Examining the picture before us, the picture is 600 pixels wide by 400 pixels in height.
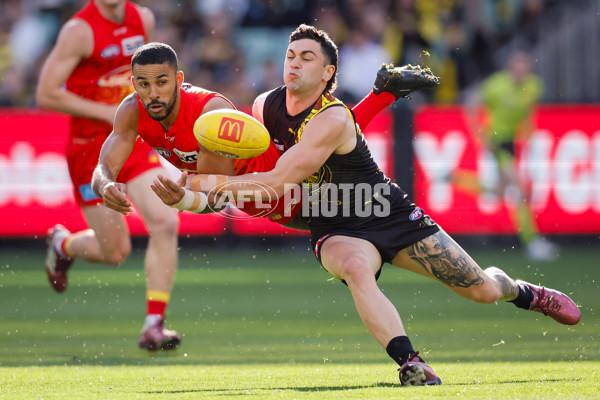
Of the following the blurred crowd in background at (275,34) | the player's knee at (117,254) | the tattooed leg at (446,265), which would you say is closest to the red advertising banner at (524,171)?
the blurred crowd in background at (275,34)

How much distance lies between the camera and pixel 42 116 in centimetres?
1416

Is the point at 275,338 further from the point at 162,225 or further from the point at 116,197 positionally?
the point at 116,197

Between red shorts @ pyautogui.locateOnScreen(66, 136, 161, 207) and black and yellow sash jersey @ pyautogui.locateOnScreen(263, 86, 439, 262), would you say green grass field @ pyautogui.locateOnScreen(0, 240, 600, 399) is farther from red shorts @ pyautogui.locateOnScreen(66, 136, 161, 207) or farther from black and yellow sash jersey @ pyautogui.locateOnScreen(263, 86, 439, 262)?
red shorts @ pyautogui.locateOnScreen(66, 136, 161, 207)

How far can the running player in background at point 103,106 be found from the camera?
310 inches

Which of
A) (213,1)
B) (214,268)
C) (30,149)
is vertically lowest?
(214,268)

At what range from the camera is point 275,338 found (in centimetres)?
812

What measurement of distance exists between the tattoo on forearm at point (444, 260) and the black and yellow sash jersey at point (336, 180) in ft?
1.28

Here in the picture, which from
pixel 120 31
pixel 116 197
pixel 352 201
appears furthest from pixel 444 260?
pixel 120 31

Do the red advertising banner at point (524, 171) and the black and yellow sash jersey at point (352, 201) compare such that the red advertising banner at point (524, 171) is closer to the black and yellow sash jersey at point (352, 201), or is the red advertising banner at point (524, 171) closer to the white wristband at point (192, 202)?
the black and yellow sash jersey at point (352, 201)

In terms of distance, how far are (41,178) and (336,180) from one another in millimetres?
8651

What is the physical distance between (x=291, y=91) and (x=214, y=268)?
285 inches

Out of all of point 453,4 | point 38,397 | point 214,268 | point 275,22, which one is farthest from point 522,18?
point 38,397

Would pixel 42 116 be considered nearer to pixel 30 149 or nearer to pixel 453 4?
pixel 30 149

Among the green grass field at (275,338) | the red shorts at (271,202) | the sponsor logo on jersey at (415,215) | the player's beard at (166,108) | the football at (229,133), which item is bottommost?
the green grass field at (275,338)
